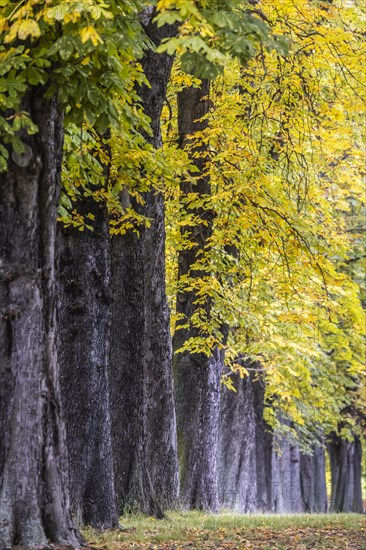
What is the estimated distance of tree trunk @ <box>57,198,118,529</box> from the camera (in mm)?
10188

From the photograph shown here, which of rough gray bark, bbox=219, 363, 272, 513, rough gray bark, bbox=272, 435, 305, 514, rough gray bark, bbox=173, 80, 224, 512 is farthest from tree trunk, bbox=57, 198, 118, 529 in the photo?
rough gray bark, bbox=272, 435, 305, 514

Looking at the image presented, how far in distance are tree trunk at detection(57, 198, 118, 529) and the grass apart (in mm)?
604

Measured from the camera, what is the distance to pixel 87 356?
1050 centimetres

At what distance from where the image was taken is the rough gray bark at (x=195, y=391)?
54.3ft

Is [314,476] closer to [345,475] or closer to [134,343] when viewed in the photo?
[345,475]

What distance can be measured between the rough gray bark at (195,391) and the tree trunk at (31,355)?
28.2 ft

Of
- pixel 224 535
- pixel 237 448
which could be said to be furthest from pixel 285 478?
pixel 224 535

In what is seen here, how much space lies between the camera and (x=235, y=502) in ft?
72.5

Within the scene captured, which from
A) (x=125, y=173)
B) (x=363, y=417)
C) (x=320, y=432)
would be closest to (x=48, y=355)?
(x=125, y=173)


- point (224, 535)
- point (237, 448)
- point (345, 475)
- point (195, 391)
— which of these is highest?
point (195, 391)

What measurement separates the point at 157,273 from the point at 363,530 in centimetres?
494

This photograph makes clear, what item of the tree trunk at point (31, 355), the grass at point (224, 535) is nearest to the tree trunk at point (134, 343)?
the grass at point (224, 535)

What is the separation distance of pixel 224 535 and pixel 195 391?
648 cm

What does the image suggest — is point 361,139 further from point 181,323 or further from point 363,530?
point 363,530
